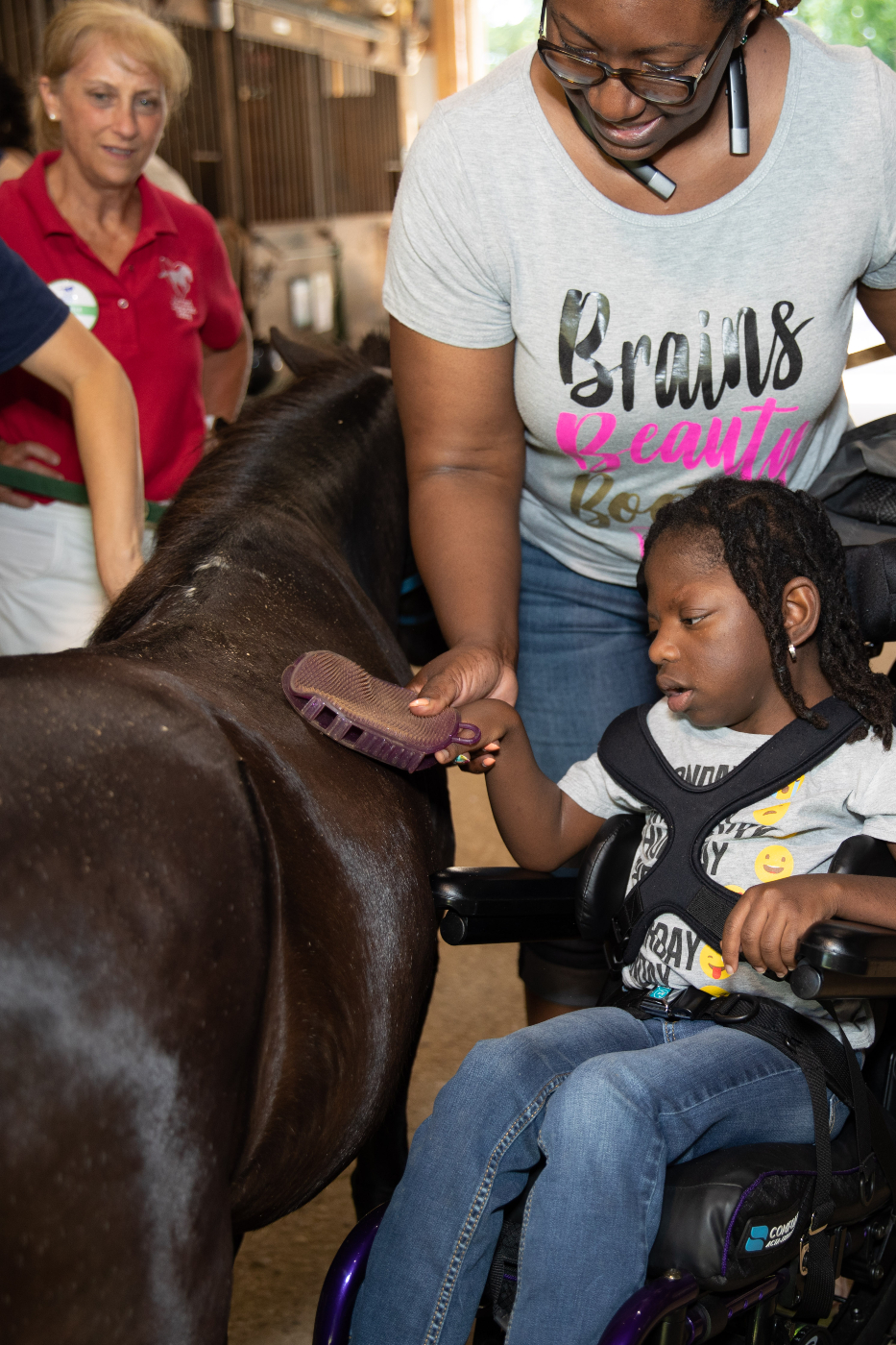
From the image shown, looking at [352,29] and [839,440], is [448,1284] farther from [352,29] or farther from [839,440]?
[352,29]

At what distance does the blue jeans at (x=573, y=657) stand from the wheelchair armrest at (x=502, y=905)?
33cm

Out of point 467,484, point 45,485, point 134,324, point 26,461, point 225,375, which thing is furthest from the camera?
point 225,375

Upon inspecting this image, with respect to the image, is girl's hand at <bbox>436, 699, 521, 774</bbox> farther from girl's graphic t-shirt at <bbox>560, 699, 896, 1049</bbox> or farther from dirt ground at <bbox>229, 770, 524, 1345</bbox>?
dirt ground at <bbox>229, 770, 524, 1345</bbox>

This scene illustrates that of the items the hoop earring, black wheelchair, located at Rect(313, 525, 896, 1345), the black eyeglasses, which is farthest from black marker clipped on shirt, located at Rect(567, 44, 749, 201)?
black wheelchair, located at Rect(313, 525, 896, 1345)

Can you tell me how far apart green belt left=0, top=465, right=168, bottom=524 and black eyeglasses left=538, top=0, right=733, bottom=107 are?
3.03 feet

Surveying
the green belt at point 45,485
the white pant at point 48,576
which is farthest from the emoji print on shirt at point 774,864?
the white pant at point 48,576

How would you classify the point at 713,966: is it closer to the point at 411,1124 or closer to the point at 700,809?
the point at 700,809

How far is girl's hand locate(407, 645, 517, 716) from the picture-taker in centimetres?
112

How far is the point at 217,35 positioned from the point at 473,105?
5.64 metres

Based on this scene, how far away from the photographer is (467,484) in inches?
53.7

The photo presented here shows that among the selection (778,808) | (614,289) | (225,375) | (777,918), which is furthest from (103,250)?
(777,918)

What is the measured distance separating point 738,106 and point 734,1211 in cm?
101

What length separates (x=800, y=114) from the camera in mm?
1200

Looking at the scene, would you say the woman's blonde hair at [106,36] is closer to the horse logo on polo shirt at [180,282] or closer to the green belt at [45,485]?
the horse logo on polo shirt at [180,282]
